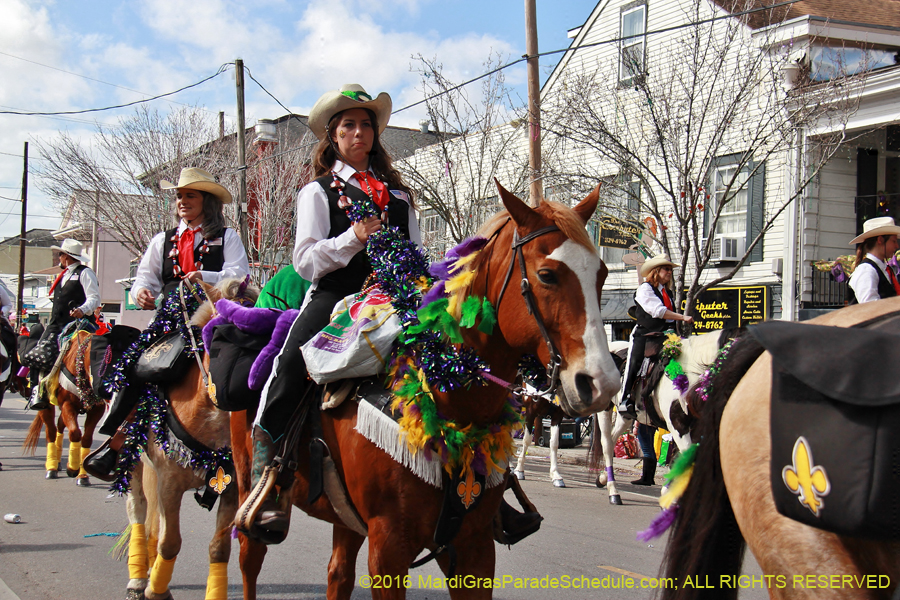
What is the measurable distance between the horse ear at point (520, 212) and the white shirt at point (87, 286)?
7814 millimetres

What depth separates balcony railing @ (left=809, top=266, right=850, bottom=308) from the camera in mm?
13992

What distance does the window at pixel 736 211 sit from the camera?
14164mm

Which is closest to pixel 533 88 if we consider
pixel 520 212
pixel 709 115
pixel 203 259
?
pixel 709 115

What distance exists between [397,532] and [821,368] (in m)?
1.89

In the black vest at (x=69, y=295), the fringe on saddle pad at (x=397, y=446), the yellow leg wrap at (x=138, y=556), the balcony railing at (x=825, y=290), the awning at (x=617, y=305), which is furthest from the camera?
the awning at (x=617, y=305)

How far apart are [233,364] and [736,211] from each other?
13185 mm

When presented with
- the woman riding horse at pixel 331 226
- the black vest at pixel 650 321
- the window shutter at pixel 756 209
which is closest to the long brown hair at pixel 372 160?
the woman riding horse at pixel 331 226

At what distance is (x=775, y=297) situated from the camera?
14.3m

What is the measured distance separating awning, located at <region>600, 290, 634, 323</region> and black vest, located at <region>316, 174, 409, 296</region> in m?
13.4

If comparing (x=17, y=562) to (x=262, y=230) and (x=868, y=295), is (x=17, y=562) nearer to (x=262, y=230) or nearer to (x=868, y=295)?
(x=868, y=295)

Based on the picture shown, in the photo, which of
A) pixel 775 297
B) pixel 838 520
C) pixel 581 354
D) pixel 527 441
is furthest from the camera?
pixel 775 297

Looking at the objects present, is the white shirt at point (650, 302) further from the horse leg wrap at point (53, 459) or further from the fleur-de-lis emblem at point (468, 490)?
the horse leg wrap at point (53, 459)

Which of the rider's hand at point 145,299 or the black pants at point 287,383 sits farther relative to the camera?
the rider's hand at point 145,299

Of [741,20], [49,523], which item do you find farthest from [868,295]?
[49,523]
